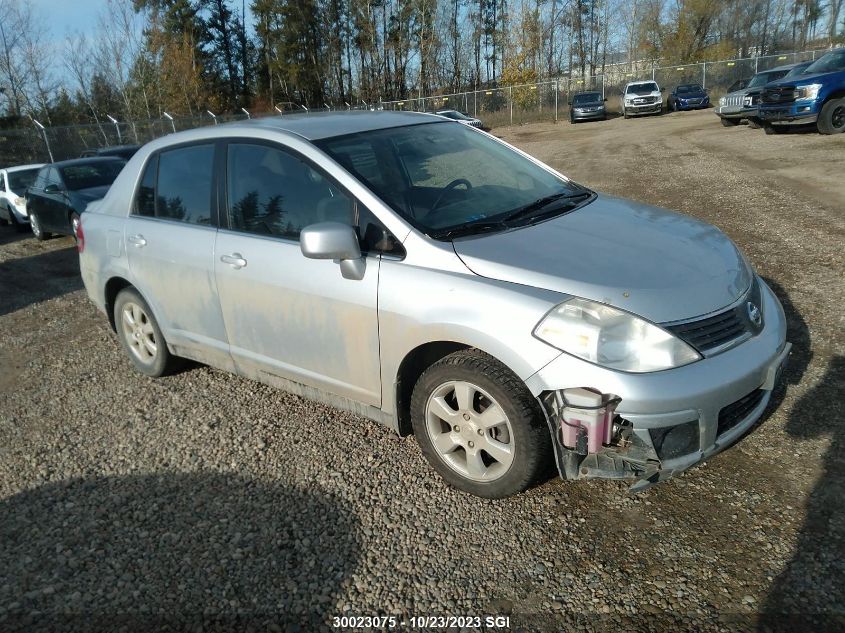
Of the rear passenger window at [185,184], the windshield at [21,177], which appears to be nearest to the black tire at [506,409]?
the rear passenger window at [185,184]

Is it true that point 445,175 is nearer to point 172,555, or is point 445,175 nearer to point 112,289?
point 172,555

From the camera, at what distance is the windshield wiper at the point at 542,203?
11.5 ft

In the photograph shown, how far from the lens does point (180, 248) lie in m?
4.16

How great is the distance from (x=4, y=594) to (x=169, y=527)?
693 millimetres

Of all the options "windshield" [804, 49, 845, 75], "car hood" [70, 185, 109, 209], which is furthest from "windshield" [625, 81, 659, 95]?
"car hood" [70, 185, 109, 209]

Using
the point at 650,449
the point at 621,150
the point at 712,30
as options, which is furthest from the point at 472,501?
the point at 712,30

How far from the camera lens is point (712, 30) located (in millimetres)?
56375

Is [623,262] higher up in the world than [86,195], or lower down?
higher up

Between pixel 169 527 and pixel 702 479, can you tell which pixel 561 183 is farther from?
pixel 169 527

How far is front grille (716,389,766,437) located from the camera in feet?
9.05

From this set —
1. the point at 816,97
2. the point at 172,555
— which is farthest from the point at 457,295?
the point at 816,97

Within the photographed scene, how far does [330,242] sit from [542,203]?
1.33 metres

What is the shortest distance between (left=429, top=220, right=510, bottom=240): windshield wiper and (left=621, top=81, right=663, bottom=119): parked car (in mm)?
32954

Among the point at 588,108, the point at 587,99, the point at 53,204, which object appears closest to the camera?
the point at 53,204
